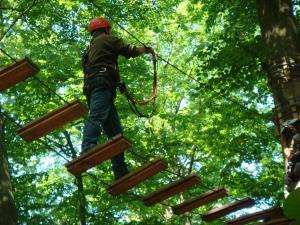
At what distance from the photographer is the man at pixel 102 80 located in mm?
4730

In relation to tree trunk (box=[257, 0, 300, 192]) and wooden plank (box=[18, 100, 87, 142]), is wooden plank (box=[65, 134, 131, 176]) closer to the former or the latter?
wooden plank (box=[18, 100, 87, 142])

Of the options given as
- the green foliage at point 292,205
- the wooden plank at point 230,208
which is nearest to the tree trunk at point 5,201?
the wooden plank at point 230,208

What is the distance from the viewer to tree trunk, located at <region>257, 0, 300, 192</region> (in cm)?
491

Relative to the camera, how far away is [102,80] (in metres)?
4.87

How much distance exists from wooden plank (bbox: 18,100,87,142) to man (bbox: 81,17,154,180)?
38 centimetres

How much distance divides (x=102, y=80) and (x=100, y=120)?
0.44 meters

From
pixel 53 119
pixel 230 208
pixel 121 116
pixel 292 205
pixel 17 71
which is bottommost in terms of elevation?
pixel 292 205

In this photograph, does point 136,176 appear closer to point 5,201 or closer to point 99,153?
point 99,153

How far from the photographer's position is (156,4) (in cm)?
1302

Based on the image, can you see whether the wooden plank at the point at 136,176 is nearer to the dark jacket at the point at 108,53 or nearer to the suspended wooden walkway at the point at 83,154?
the suspended wooden walkway at the point at 83,154

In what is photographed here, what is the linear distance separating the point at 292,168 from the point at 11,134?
30.7 ft

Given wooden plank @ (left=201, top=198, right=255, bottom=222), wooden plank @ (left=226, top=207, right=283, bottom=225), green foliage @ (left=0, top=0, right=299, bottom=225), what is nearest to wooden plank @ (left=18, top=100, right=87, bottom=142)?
wooden plank @ (left=201, top=198, right=255, bottom=222)

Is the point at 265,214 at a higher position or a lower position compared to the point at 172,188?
lower

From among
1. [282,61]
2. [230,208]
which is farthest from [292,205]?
[230,208]
